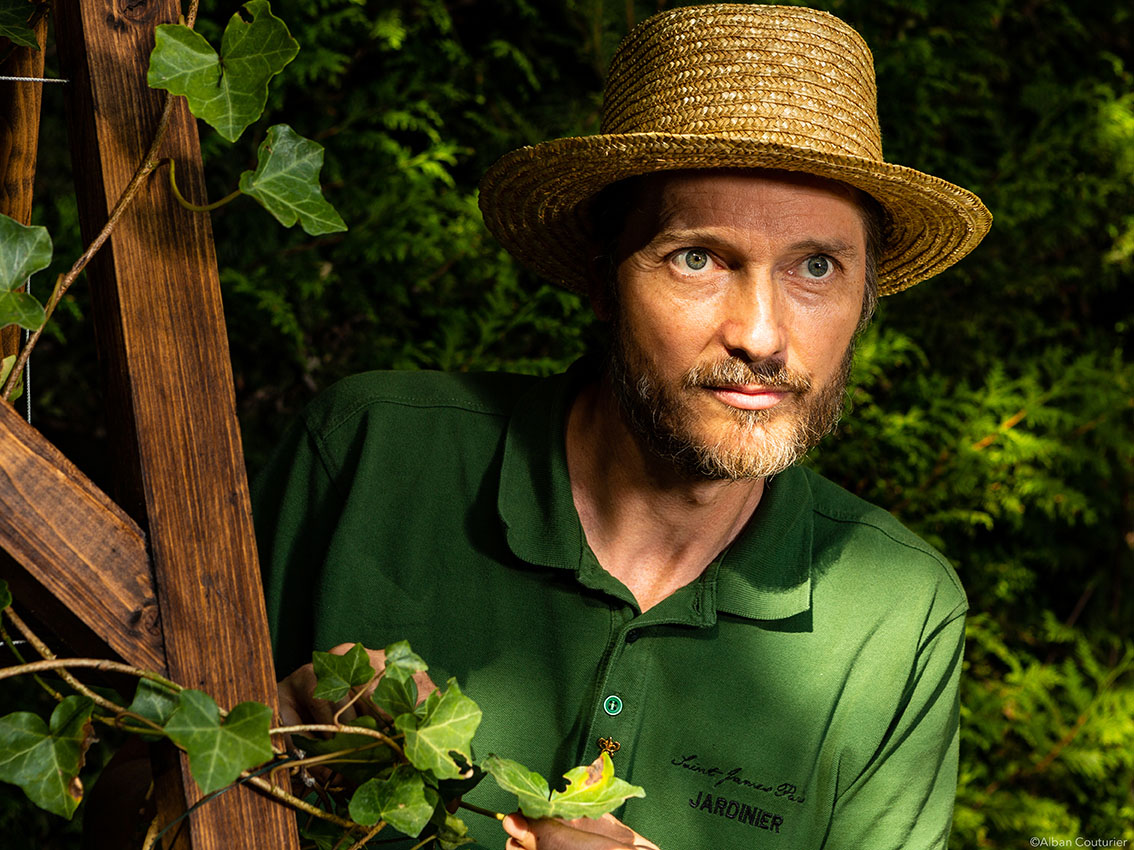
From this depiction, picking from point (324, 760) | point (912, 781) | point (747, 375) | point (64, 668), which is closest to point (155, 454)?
point (64, 668)

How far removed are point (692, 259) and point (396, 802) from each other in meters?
1.00

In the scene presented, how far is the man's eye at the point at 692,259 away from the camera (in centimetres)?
161

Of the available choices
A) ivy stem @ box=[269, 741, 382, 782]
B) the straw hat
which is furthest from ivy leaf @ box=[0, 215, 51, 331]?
→ the straw hat

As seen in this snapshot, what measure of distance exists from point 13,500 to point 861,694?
138 cm

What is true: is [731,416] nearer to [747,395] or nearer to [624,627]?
[747,395]

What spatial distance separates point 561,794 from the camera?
0.88 m

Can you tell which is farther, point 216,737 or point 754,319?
point 754,319

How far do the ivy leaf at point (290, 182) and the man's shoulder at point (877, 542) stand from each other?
1252 millimetres

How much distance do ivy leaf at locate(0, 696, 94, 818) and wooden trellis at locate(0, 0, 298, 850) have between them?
0.05 meters

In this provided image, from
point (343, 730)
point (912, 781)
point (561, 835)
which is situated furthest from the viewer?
point (912, 781)

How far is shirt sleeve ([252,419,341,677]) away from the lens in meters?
1.79

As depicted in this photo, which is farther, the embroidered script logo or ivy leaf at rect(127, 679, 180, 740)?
the embroidered script logo

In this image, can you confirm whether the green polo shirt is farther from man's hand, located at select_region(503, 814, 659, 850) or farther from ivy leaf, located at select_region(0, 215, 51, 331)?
ivy leaf, located at select_region(0, 215, 51, 331)

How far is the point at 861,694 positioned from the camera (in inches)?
68.6
